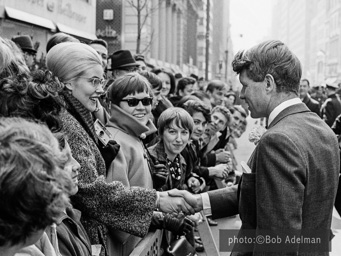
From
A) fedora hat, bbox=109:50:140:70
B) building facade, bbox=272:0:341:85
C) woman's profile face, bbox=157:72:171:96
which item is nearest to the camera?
fedora hat, bbox=109:50:140:70

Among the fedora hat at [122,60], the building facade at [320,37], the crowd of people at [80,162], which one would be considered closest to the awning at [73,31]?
the fedora hat at [122,60]

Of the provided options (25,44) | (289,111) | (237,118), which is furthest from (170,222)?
(237,118)

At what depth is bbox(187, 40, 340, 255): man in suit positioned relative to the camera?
271 centimetres

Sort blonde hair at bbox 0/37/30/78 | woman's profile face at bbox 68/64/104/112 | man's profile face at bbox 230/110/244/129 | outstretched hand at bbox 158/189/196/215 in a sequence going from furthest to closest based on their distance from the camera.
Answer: man's profile face at bbox 230/110/244/129 → outstretched hand at bbox 158/189/196/215 → woman's profile face at bbox 68/64/104/112 → blonde hair at bbox 0/37/30/78

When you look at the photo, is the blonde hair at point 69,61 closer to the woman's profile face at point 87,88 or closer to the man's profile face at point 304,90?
the woman's profile face at point 87,88

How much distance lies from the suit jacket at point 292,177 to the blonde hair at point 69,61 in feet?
4.05

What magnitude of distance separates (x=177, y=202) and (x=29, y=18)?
13.5 meters

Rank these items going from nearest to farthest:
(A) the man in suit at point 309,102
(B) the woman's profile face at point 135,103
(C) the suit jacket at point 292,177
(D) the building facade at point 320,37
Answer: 1. (C) the suit jacket at point 292,177
2. (B) the woman's profile face at point 135,103
3. (A) the man in suit at point 309,102
4. (D) the building facade at point 320,37

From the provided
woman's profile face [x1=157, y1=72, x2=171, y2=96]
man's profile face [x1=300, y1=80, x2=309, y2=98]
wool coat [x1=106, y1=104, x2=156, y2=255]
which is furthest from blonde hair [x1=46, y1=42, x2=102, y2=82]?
man's profile face [x1=300, y1=80, x2=309, y2=98]

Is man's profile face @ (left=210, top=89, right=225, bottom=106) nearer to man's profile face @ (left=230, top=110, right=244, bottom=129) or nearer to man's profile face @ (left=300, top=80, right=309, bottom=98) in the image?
man's profile face @ (left=230, top=110, right=244, bottom=129)

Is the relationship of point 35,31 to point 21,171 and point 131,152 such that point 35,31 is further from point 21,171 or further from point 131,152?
point 21,171

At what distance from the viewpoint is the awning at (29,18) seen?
14.9 metres

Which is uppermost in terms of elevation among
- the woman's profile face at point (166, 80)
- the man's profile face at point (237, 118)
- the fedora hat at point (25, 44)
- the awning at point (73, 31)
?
the fedora hat at point (25, 44)

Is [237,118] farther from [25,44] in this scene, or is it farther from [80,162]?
[80,162]
